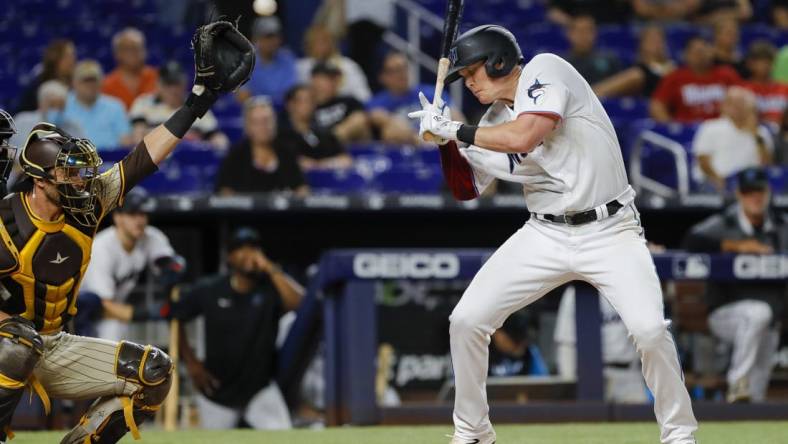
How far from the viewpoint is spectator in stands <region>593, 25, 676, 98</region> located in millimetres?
10695

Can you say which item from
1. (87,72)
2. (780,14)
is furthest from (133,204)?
(780,14)

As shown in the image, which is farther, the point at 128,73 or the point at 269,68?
the point at 269,68

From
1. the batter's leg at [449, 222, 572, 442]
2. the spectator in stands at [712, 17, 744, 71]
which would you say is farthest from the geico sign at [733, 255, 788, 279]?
the spectator in stands at [712, 17, 744, 71]

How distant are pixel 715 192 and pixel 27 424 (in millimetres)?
4710

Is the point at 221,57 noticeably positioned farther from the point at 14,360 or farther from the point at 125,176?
the point at 14,360

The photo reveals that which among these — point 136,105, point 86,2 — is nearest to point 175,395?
point 136,105

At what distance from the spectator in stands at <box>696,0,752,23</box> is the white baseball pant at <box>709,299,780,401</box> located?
5.77 meters

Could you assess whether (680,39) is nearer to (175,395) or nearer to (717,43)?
(717,43)

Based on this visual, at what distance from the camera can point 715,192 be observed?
27.7 feet

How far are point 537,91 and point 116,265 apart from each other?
367cm

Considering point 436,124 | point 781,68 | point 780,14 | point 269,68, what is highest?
point 780,14

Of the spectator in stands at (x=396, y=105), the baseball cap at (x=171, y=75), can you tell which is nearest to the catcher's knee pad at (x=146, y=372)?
the baseball cap at (x=171, y=75)

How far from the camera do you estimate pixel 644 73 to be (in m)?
10.9

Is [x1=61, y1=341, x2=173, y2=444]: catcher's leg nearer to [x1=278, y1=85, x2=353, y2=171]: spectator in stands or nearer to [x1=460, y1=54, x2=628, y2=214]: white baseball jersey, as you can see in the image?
[x1=460, y1=54, x2=628, y2=214]: white baseball jersey
